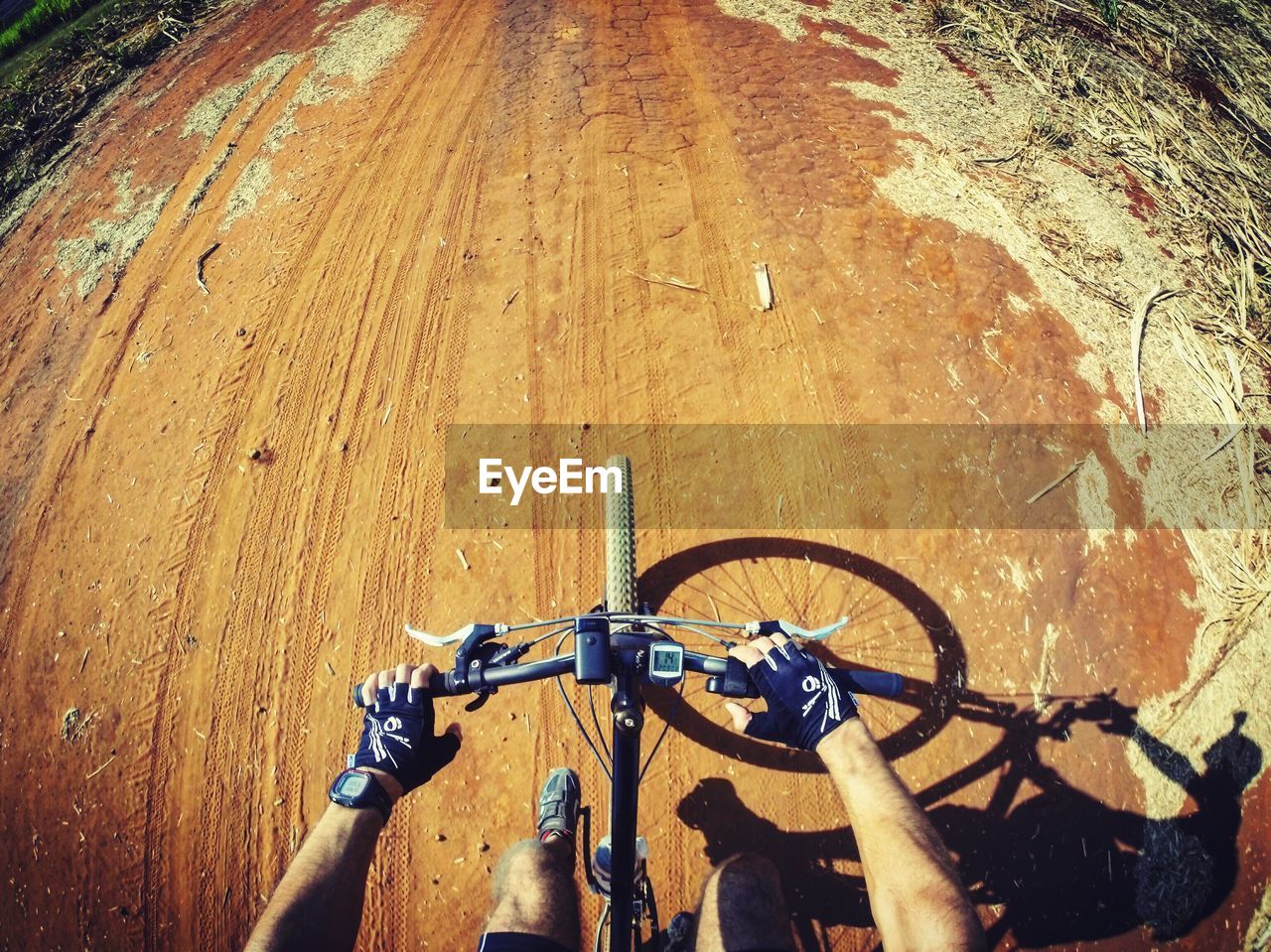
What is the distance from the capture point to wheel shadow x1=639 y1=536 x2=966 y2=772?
3.62 meters

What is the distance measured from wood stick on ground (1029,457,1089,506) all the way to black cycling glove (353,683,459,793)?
13.7ft

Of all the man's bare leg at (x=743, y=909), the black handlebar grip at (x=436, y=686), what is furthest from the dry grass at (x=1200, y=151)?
the black handlebar grip at (x=436, y=686)

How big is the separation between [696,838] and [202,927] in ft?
9.11

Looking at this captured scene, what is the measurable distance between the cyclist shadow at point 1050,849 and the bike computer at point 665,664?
5.61ft

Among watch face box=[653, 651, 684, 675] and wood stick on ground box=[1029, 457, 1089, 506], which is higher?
watch face box=[653, 651, 684, 675]

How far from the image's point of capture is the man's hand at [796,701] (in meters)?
2.28

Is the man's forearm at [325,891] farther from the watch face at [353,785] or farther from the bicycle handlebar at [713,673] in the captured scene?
the bicycle handlebar at [713,673]

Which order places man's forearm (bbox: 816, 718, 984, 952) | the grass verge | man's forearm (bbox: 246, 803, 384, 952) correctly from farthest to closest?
the grass verge
man's forearm (bbox: 246, 803, 384, 952)
man's forearm (bbox: 816, 718, 984, 952)

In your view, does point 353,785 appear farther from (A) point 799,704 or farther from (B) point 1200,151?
(B) point 1200,151

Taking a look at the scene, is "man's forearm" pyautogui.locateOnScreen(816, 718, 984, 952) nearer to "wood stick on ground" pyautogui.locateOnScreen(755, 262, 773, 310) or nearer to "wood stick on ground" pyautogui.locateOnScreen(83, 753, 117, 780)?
"wood stick on ground" pyautogui.locateOnScreen(755, 262, 773, 310)

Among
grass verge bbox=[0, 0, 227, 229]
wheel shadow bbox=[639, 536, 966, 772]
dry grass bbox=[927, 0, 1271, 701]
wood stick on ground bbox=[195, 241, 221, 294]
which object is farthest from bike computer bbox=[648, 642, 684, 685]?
grass verge bbox=[0, 0, 227, 229]

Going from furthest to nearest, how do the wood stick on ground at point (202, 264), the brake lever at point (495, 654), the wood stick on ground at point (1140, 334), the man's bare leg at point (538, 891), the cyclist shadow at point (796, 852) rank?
the wood stick on ground at point (202, 264)
the wood stick on ground at point (1140, 334)
the cyclist shadow at point (796, 852)
the man's bare leg at point (538, 891)
the brake lever at point (495, 654)

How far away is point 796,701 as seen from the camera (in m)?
2.29

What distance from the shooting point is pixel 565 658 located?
2340 mm
